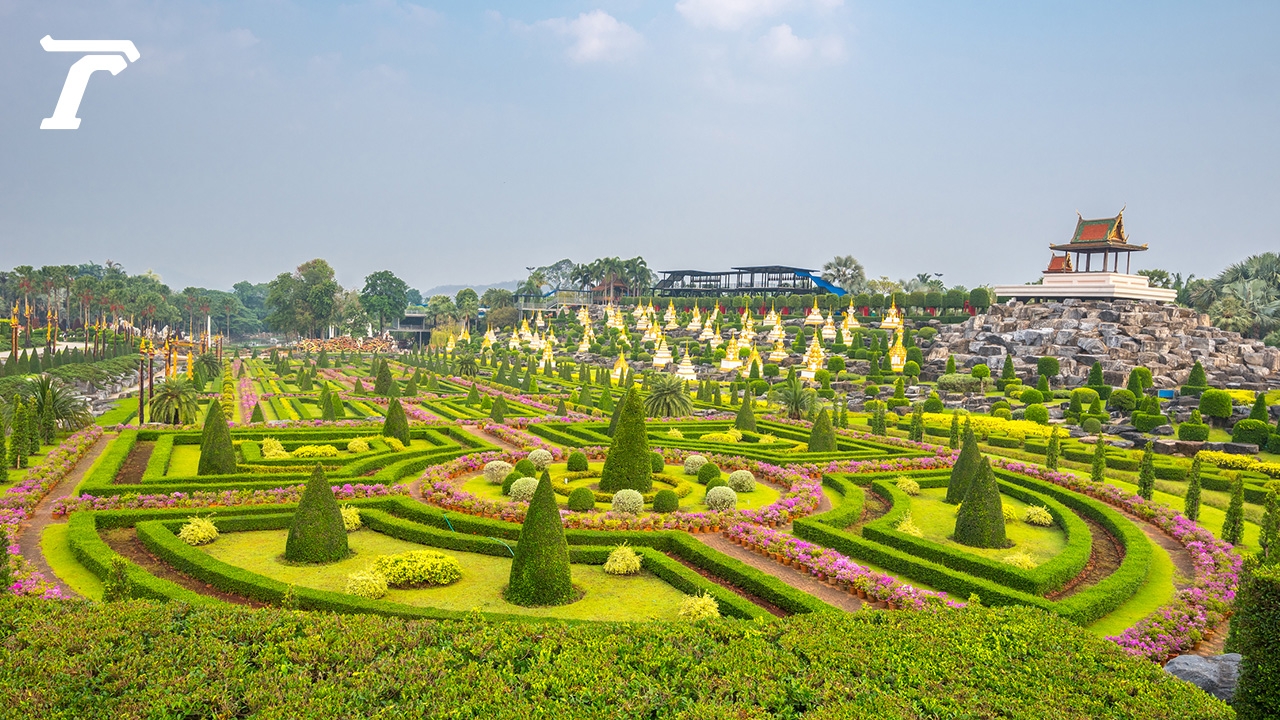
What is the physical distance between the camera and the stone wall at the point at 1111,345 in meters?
65.7

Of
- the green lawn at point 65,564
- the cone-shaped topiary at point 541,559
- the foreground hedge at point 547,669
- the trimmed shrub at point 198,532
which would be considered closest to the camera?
the foreground hedge at point 547,669

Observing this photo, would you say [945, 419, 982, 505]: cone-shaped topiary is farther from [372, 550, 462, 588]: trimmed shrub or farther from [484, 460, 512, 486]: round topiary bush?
[372, 550, 462, 588]: trimmed shrub

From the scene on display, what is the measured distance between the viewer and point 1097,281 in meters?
78.5

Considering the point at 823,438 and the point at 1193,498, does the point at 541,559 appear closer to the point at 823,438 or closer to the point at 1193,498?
the point at 1193,498

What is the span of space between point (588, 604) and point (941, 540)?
37.1 feet

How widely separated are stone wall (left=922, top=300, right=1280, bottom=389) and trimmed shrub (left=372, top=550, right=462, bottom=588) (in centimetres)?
5915

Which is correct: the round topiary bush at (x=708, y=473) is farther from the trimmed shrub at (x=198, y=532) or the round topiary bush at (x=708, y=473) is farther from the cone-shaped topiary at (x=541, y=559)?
the trimmed shrub at (x=198, y=532)

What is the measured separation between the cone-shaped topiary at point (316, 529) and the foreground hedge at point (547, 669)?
247 inches

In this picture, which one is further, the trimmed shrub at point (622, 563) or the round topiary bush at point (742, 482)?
the round topiary bush at point (742, 482)

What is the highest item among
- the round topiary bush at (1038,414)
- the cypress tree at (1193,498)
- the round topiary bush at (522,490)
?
the round topiary bush at (1038,414)

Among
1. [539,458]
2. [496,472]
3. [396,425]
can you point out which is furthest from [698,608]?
A: [396,425]

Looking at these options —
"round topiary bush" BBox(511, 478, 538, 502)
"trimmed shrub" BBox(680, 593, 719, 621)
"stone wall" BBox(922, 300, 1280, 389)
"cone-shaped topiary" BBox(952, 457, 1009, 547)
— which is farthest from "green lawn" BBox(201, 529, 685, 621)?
"stone wall" BBox(922, 300, 1280, 389)

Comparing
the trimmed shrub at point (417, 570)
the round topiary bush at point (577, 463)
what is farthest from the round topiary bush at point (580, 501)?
the trimmed shrub at point (417, 570)

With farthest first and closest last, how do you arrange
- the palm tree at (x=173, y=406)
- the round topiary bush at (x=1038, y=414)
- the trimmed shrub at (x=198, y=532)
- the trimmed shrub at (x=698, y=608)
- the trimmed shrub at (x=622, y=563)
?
the round topiary bush at (x=1038, y=414) → the palm tree at (x=173, y=406) → the trimmed shrub at (x=198, y=532) → the trimmed shrub at (x=622, y=563) → the trimmed shrub at (x=698, y=608)
